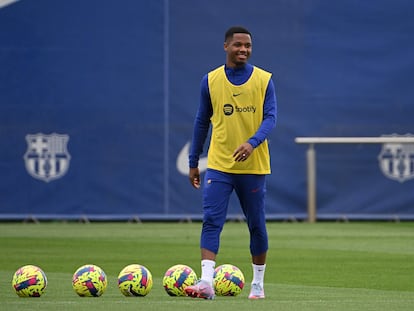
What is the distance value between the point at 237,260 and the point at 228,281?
4908 mm

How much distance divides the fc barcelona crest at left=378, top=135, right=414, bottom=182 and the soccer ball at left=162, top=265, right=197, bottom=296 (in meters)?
13.4

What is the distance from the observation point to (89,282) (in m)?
10.1

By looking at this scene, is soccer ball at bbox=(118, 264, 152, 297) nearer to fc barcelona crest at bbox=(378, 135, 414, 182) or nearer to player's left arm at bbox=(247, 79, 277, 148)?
player's left arm at bbox=(247, 79, 277, 148)

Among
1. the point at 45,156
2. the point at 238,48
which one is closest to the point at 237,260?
the point at 238,48

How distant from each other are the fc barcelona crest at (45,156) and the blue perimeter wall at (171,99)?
0.06 ft

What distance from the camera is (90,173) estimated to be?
23.1 meters

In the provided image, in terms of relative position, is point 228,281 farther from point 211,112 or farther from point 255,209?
point 211,112

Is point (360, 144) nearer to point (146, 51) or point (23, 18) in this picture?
point (146, 51)

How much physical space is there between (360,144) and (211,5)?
3.83m

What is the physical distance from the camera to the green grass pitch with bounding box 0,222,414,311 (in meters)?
9.70

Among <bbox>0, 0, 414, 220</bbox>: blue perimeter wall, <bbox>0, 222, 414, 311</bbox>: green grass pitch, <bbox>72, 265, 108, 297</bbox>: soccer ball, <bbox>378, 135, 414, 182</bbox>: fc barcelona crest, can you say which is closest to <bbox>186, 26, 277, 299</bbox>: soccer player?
<bbox>0, 222, 414, 311</bbox>: green grass pitch

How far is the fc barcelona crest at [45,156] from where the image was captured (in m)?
23.0

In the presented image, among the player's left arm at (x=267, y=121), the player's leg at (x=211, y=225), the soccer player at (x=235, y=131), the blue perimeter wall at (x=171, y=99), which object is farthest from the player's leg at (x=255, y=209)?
the blue perimeter wall at (x=171, y=99)

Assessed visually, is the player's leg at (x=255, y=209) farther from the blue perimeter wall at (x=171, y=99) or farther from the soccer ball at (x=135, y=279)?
the blue perimeter wall at (x=171, y=99)
